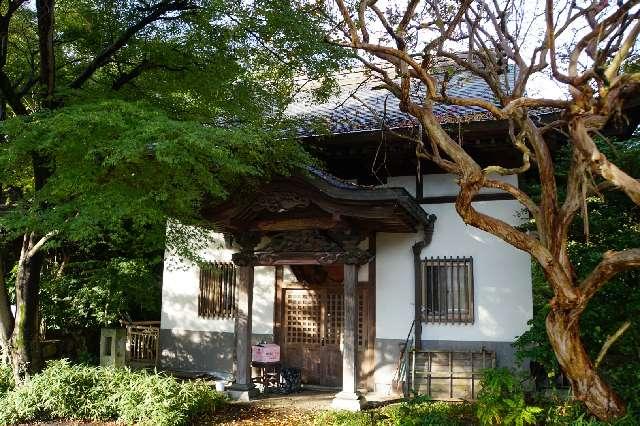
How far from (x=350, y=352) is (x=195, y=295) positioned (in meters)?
4.64

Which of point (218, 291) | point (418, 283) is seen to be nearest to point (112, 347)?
point (218, 291)

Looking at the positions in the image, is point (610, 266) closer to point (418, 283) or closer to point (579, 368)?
point (579, 368)

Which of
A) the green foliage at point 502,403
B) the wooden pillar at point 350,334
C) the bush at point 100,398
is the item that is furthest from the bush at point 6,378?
the green foliage at point 502,403

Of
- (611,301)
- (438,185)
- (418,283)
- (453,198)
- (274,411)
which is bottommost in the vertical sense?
(274,411)

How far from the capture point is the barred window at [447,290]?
998 cm

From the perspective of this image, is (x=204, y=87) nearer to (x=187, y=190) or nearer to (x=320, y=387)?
(x=187, y=190)

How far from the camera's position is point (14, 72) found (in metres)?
9.41

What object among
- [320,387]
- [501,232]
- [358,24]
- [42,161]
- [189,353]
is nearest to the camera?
[501,232]

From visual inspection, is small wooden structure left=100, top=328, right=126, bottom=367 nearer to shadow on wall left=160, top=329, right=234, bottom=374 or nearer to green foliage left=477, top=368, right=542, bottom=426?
shadow on wall left=160, top=329, right=234, bottom=374

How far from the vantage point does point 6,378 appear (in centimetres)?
888

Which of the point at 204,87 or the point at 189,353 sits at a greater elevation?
the point at 204,87

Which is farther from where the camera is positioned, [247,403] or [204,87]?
[247,403]

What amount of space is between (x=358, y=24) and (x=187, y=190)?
3187mm

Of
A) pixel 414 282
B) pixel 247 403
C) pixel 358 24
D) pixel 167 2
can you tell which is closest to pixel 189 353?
pixel 247 403
